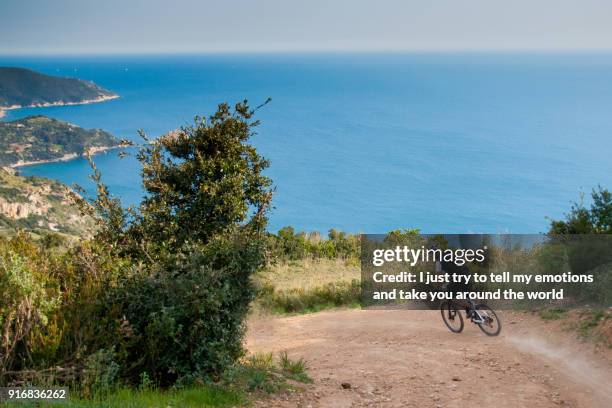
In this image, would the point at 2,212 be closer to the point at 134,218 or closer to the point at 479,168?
the point at 134,218

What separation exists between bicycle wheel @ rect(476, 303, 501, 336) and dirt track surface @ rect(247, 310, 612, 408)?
13 cm

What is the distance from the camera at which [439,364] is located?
28.1ft

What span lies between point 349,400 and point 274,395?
941mm

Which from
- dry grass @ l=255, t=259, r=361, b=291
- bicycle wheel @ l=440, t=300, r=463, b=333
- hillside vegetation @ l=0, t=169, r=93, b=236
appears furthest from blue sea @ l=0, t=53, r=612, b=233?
bicycle wheel @ l=440, t=300, r=463, b=333

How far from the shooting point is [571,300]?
11.2 meters

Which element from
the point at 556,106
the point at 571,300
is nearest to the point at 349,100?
the point at 556,106

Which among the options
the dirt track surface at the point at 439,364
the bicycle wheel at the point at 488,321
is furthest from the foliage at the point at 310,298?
the bicycle wheel at the point at 488,321

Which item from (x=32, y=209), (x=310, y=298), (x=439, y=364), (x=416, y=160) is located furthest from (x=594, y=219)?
(x=416, y=160)

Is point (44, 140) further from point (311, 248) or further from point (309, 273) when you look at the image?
point (309, 273)

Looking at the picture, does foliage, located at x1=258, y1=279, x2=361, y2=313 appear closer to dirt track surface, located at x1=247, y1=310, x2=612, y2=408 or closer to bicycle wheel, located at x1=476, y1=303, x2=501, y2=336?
dirt track surface, located at x1=247, y1=310, x2=612, y2=408

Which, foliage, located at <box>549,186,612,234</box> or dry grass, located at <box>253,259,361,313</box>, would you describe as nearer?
foliage, located at <box>549,186,612,234</box>

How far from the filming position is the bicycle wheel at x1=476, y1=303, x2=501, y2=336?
10.3 meters

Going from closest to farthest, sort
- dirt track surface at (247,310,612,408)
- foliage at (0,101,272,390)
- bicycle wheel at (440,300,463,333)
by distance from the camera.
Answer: foliage at (0,101,272,390), dirt track surface at (247,310,612,408), bicycle wheel at (440,300,463,333)

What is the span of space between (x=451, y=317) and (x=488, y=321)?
33.5 inches
